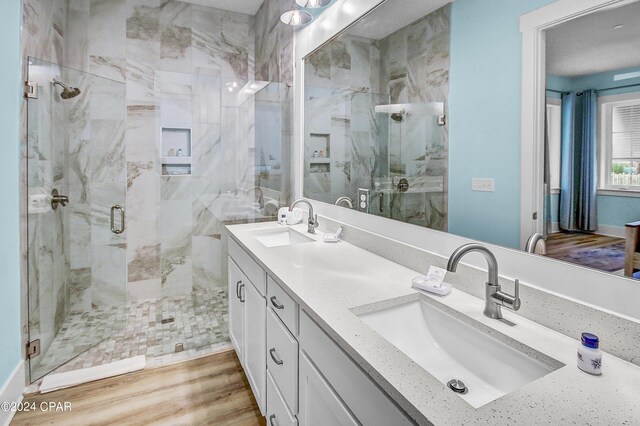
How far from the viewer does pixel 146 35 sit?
311 centimetres

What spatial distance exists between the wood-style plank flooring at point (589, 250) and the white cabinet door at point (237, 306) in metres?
Result: 1.46

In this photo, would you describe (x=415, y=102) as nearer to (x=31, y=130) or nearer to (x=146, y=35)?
(x=31, y=130)

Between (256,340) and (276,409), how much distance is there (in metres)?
0.35

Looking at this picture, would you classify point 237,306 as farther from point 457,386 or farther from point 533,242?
point 533,242

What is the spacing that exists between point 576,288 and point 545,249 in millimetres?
123

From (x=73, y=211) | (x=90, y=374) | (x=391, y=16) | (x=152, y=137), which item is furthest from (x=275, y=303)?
(x=152, y=137)

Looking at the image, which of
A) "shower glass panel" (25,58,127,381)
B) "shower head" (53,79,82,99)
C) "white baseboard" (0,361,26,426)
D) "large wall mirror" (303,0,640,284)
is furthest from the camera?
"shower head" (53,79,82,99)

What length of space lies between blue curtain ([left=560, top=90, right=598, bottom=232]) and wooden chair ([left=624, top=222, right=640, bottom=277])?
7 cm

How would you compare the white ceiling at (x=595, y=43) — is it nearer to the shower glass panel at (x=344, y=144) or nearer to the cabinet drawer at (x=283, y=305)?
the shower glass panel at (x=344, y=144)

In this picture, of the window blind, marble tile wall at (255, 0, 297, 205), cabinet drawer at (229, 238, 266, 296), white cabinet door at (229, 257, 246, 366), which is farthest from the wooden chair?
marble tile wall at (255, 0, 297, 205)

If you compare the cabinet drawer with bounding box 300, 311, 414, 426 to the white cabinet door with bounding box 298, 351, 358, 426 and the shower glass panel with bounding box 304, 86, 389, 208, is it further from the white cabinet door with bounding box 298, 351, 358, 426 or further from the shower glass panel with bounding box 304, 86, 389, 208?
the shower glass panel with bounding box 304, 86, 389, 208

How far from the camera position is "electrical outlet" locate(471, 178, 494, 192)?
111 centimetres

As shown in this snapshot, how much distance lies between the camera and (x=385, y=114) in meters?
1.62

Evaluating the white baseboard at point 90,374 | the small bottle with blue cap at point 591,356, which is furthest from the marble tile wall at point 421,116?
the white baseboard at point 90,374
